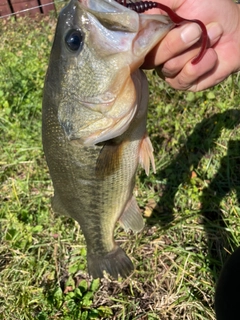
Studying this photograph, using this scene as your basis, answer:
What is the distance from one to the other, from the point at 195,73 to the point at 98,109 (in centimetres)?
50

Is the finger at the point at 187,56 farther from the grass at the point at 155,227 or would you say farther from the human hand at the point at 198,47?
the grass at the point at 155,227

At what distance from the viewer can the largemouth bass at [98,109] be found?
1.43m

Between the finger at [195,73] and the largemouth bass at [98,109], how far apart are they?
22cm

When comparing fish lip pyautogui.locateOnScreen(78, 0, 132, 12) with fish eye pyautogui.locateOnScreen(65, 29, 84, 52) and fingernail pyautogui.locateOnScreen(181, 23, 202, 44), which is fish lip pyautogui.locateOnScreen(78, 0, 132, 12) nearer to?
fish eye pyautogui.locateOnScreen(65, 29, 84, 52)

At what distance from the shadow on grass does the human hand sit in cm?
127

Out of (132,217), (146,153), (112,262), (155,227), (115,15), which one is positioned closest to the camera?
(115,15)

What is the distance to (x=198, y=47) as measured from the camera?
1.71 meters

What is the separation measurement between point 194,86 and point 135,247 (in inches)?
58.0

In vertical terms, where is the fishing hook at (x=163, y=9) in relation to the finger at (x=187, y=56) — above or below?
above

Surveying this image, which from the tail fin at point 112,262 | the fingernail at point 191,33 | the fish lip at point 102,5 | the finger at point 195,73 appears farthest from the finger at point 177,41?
the tail fin at point 112,262

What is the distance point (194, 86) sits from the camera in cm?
198

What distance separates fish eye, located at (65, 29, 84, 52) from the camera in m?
1.50

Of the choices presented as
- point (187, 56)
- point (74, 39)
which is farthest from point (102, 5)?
point (187, 56)

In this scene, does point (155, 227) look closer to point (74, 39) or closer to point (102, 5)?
point (74, 39)
